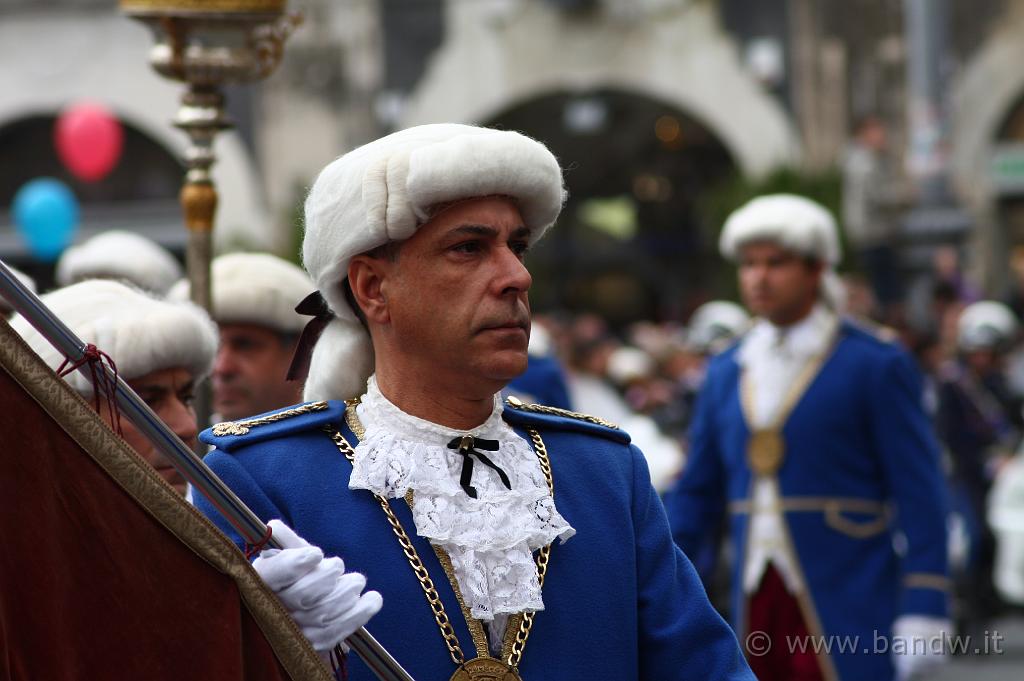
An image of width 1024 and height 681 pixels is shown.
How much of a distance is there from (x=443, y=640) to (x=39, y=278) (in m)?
19.9

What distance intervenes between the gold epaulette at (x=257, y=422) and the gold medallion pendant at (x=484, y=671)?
1.68ft

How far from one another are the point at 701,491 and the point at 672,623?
3284 mm

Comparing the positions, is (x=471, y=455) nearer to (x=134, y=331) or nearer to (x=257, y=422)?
(x=257, y=422)

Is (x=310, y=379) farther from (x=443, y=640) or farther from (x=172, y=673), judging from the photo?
(x=172, y=673)

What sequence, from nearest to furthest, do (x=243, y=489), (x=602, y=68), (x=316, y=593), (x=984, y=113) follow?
1. (x=316, y=593)
2. (x=243, y=489)
3. (x=984, y=113)
4. (x=602, y=68)

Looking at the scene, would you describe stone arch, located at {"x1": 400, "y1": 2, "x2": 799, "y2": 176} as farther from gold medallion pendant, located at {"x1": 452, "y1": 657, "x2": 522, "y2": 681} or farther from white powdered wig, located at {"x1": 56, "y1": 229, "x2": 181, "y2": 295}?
gold medallion pendant, located at {"x1": 452, "y1": 657, "x2": 522, "y2": 681}

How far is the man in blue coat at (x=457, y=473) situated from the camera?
2.82 meters

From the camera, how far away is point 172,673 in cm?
237

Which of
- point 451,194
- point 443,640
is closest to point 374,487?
point 443,640

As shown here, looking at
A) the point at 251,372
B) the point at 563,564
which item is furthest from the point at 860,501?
the point at 563,564

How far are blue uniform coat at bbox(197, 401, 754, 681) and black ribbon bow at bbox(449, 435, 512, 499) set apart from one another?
0.37 ft

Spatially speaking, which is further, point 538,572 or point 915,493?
point 915,493

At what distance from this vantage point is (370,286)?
9.84 ft

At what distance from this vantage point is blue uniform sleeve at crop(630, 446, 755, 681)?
294cm
